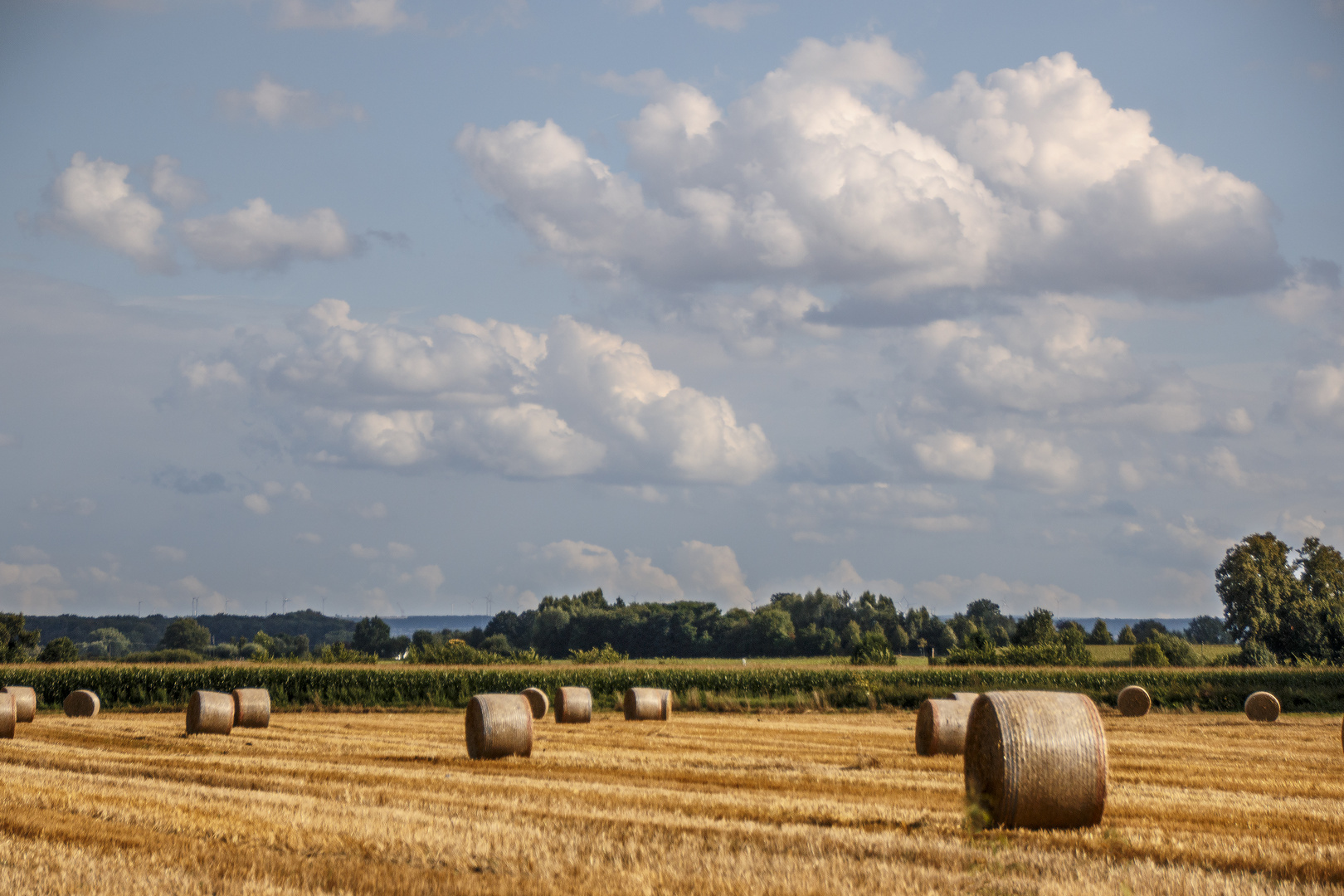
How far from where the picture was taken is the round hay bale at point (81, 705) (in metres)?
35.9

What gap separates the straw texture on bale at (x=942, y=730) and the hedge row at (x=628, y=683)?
20.1 m

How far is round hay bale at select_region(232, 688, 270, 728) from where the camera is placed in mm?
28625

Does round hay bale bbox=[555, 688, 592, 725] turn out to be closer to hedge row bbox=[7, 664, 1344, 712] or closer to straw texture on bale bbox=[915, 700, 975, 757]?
hedge row bbox=[7, 664, 1344, 712]

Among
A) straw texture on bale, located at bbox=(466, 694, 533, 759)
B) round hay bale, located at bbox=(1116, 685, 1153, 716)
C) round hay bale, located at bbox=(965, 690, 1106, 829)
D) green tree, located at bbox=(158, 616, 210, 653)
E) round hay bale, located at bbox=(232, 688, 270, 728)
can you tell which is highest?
round hay bale, located at bbox=(965, 690, 1106, 829)

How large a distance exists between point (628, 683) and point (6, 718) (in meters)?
24.9

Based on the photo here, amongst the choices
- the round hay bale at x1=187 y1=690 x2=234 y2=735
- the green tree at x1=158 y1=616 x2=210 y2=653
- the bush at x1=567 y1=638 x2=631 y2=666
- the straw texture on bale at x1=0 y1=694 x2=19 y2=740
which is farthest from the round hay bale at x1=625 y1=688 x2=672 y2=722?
the green tree at x1=158 y1=616 x2=210 y2=653

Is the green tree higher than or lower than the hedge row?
lower

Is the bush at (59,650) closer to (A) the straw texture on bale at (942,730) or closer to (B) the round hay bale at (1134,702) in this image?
(B) the round hay bale at (1134,702)

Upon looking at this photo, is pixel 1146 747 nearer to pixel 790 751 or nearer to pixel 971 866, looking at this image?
pixel 790 751

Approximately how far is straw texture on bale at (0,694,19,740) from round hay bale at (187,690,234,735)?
3554mm

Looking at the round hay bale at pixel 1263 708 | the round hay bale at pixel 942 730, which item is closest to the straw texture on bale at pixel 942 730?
the round hay bale at pixel 942 730

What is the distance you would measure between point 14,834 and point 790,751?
13.9m

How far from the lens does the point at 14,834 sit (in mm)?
10258

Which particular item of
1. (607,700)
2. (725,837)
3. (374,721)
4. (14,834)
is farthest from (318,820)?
(607,700)
